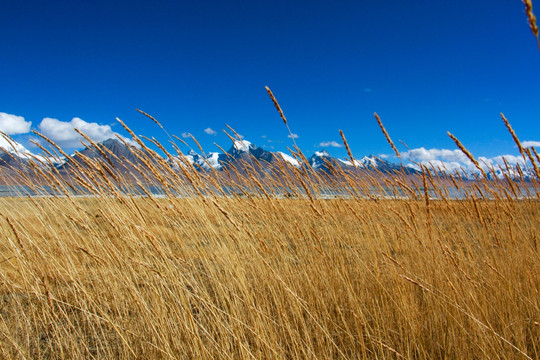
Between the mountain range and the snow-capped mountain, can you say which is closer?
the mountain range

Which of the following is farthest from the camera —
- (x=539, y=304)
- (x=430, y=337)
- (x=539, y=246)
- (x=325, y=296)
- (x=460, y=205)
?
(x=460, y=205)

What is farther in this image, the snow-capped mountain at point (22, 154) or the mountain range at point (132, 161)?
the snow-capped mountain at point (22, 154)

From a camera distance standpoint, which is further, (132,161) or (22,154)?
(132,161)

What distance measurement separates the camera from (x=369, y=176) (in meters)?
3.20

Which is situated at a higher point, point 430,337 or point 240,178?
point 240,178

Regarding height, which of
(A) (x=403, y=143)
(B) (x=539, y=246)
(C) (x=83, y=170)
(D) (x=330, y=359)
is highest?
(A) (x=403, y=143)

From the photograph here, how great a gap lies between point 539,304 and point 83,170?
10.2 feet

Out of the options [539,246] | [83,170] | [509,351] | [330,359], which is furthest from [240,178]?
[539,246]

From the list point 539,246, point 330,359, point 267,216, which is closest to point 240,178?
point 267,216

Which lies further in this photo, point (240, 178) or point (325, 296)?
point (240, 178)

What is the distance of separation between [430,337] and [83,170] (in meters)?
2.47

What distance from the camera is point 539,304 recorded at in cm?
149

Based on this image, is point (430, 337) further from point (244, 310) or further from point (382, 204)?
point (382, 204)

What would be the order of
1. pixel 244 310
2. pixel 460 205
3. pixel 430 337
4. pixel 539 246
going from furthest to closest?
pixel 460 205 < pixel 539 246 < pixel 244 310 < pixel 430 337
